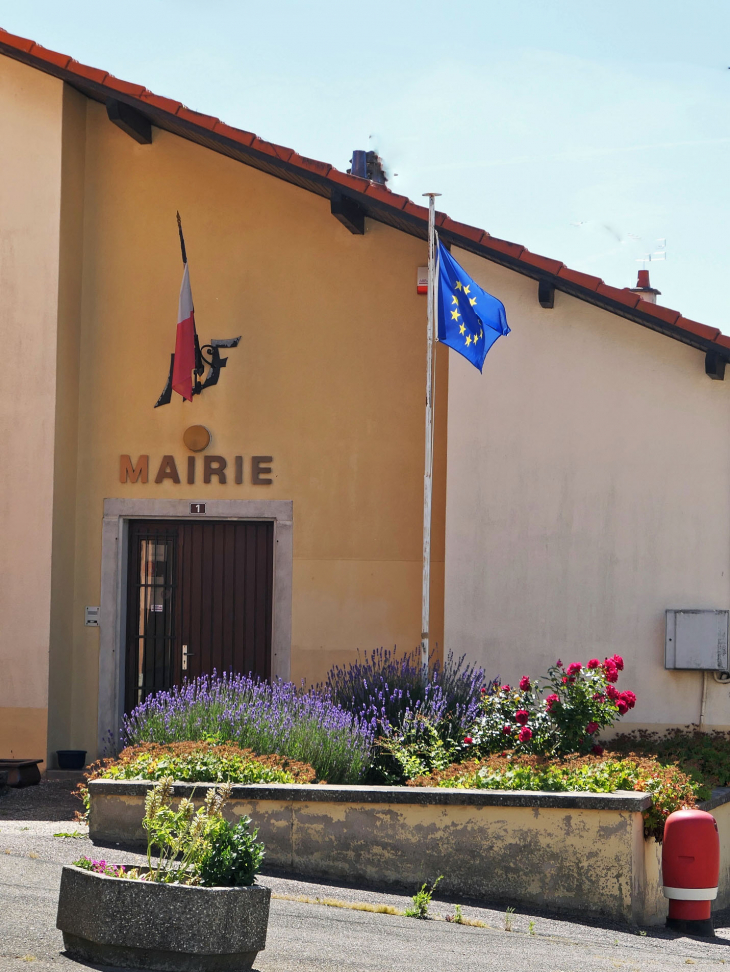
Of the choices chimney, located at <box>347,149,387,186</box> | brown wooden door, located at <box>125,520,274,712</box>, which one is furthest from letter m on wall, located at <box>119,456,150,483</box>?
chimney, located at <box>347,149,387,186</box>

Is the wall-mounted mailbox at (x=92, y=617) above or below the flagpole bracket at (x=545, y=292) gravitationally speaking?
below

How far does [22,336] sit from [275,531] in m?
2.91

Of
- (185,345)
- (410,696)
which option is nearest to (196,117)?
(185,345)

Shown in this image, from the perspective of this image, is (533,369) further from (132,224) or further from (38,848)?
(38,848)

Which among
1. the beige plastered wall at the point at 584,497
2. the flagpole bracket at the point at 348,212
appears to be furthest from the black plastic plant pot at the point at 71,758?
the flagpole bracket at the point at 348,212

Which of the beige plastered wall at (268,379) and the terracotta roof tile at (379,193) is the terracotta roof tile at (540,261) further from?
the beige plastered wall at (268,379)

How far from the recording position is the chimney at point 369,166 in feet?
45.5

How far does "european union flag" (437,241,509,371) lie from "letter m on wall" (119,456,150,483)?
327 centimetres

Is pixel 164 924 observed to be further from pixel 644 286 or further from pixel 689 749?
pixel 644 286

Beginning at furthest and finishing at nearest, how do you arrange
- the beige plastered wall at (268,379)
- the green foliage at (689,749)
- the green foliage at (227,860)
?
the beige plastered wall at (268,379), the green foliage at (689,749), the green foliage at (227,860)

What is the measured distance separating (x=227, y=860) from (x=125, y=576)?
251 inches

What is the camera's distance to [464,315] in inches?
355

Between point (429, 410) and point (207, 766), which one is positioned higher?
point (429, 410)

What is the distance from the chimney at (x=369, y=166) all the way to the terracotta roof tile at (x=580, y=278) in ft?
17.6
